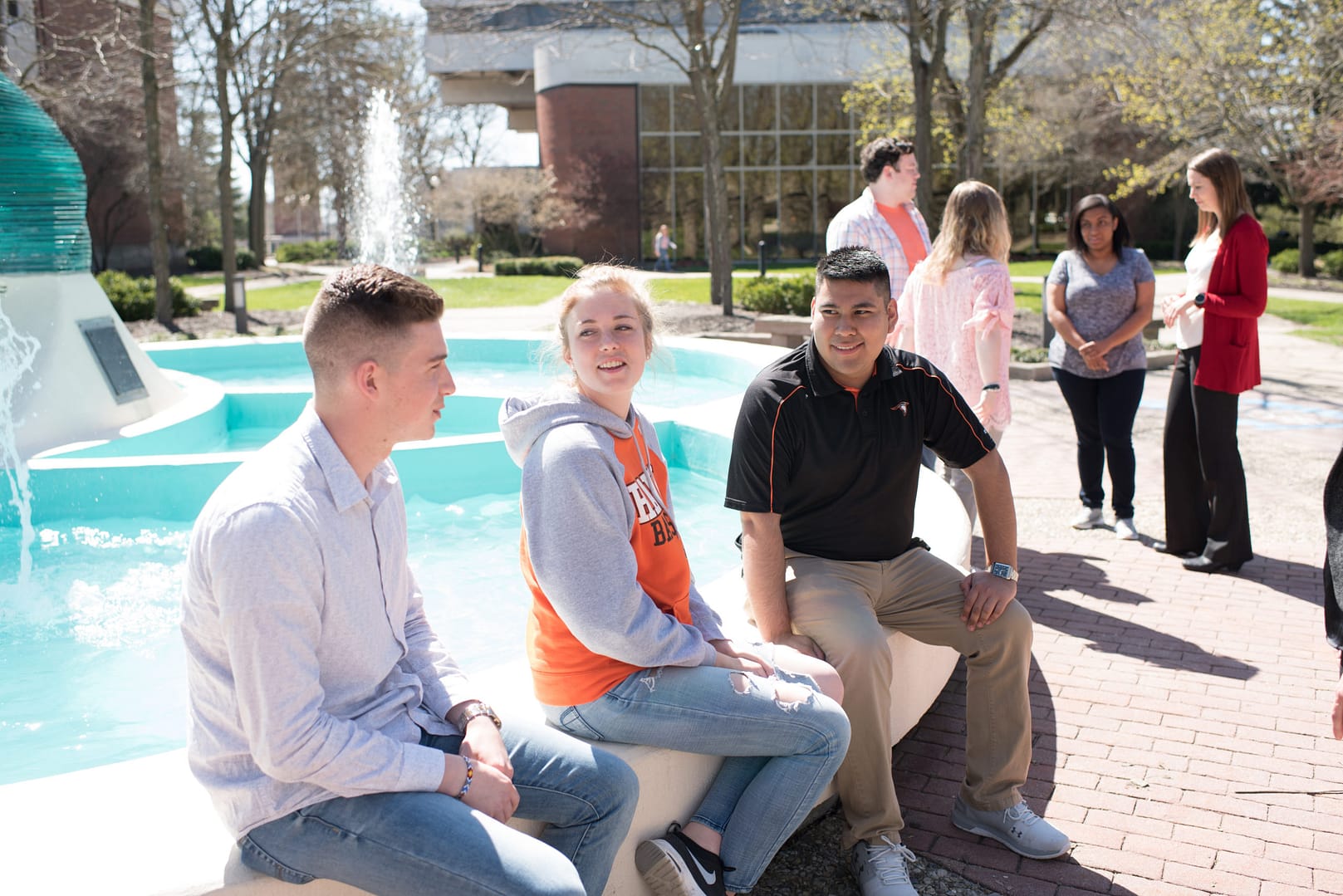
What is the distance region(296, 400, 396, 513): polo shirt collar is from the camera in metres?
2.15

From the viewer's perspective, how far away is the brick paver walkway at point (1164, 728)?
319 centimetres

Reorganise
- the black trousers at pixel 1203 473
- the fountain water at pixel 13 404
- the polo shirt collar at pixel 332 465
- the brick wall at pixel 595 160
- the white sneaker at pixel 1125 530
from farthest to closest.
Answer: the brick wall at pixel 595 160 → the fountain water at pixel 13 404 → the white sneaker at pixel 1125 530 → the black trousers at pixel 1203 473 → the polo shirt collar at pixel 332 465

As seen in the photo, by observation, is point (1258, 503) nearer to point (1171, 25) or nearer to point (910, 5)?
point (910, 5)

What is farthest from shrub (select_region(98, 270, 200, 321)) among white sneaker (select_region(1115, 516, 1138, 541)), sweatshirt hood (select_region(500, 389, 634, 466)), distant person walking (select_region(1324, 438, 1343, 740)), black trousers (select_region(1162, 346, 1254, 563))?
distant person walking (select_region(1324, 438, 1343, 740))

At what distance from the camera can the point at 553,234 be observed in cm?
3919

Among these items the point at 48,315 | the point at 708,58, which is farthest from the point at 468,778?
the point at 708,58

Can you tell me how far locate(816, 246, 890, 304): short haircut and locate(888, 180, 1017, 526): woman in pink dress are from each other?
199 cm

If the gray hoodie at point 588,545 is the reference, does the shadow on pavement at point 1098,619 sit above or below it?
below

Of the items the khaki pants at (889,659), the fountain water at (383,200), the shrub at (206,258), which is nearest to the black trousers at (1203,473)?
the khaki pants at (889,659)

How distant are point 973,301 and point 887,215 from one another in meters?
0.90

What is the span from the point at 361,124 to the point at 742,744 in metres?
39.0

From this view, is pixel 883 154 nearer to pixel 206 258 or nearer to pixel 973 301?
pixel 973 301

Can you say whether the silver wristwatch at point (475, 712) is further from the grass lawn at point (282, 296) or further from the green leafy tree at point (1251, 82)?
the green leafy tree at point (1251, 82)

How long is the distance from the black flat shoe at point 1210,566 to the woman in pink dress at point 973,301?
51.8 inches
